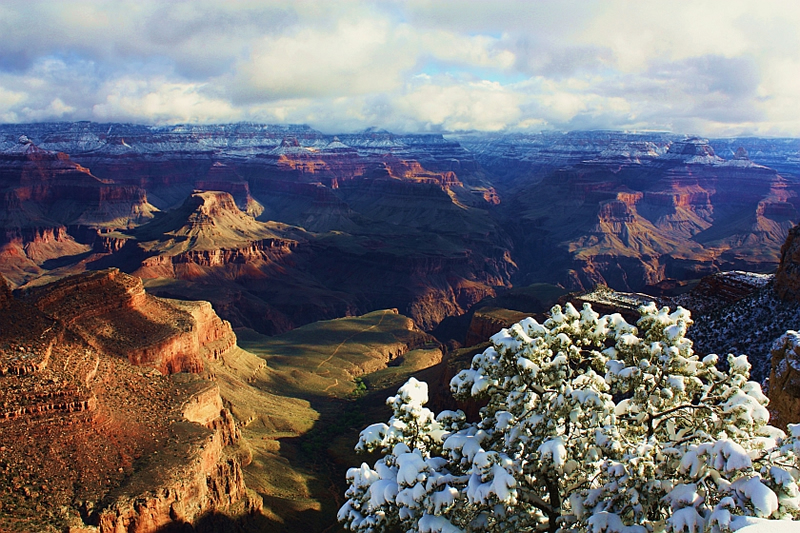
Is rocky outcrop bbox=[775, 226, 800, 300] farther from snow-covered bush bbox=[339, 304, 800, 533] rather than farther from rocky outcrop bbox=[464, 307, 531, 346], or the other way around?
snow-covered bush bbox=[339, 304, 800, 533]

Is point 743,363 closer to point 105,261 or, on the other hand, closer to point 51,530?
point 51,530

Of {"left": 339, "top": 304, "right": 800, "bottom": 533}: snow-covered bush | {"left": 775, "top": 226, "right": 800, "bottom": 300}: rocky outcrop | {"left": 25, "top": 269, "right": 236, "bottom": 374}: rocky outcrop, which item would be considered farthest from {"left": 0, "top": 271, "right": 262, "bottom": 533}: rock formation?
{"left": 775, "top": 226, "right": 800, "bottom": 300}: rocky outcrop

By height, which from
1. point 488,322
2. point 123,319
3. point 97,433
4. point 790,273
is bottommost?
point 488,322

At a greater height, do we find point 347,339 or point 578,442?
point 578,442

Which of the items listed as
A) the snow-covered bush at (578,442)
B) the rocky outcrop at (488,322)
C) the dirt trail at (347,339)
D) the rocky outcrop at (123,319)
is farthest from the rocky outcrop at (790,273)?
the dirt trail at (347,339)

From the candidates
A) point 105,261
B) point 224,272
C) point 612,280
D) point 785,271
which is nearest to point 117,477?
point 785,271

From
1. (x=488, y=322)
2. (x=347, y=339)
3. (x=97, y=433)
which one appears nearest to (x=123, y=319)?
(x=97, y=433)

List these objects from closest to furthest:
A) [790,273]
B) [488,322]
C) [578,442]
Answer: [578,442]
[790,273]
[488,322]

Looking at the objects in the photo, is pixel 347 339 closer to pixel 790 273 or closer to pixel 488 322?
pixel 488 322
